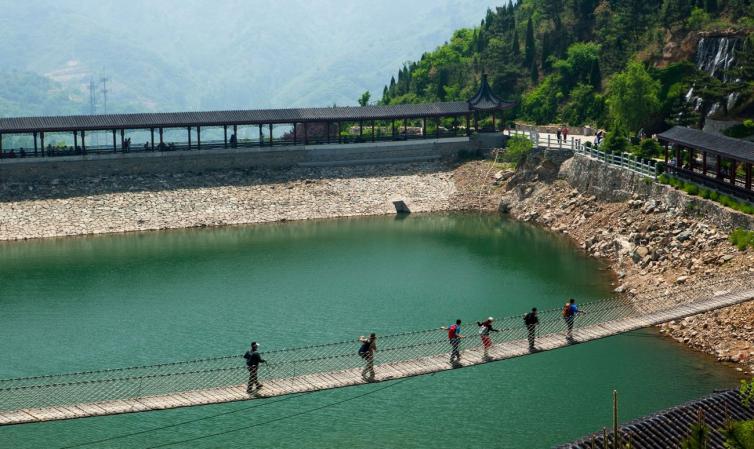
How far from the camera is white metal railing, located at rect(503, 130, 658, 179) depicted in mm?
58281

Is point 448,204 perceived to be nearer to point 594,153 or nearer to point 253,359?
point 594,153

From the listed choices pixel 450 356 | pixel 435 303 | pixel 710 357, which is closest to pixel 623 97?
pixel 435 303

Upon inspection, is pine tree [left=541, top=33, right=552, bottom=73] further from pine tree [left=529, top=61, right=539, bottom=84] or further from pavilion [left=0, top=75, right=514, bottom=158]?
pavilion [left=0, top=75, right=514, bottom=158]

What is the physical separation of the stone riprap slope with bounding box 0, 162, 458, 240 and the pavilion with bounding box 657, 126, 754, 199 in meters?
20.3

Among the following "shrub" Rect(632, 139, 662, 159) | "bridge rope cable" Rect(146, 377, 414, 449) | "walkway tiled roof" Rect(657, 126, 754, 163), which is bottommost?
"bridge rope cable" Rect(146, 377, 414, 449)

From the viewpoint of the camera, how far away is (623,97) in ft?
230

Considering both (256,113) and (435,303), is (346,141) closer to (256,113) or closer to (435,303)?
(256,113)

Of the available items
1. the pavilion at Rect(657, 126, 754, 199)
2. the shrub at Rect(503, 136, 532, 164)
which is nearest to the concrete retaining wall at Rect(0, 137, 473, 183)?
the shrub at Rect(503, 136, 532, 164)

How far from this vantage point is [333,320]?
146 feet

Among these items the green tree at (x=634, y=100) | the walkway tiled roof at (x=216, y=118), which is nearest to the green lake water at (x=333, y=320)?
the walkway tiled roof at (x=216, y=118)

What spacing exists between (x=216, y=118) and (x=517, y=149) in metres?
21.3

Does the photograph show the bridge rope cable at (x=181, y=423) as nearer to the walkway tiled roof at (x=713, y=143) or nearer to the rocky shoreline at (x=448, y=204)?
the rocky shoreline at (x=448, y=204)

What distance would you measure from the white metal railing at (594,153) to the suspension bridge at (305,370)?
1755 cm

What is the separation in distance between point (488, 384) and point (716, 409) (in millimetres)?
11439
